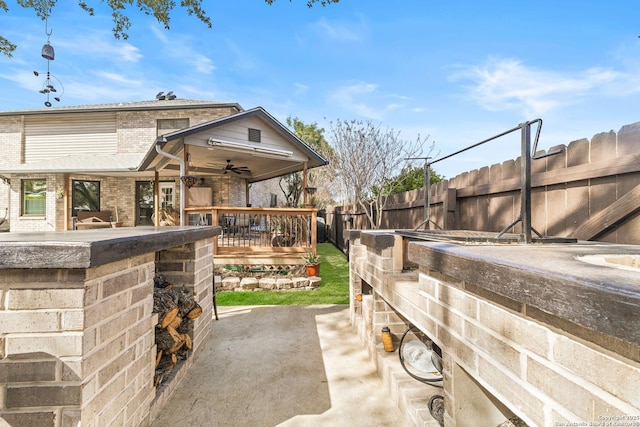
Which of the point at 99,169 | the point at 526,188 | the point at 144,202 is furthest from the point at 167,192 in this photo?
the point at 526,188

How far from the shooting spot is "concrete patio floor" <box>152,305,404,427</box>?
7.39ft

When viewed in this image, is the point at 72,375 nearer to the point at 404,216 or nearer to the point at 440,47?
the point at 404,216

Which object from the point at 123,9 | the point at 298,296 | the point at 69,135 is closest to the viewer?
the point at 123,9

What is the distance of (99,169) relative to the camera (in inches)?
428

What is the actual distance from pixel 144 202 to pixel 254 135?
7573mm

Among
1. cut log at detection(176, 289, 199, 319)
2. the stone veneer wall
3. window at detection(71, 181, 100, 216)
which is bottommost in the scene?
cut log at detection(176, 289, 199, 319)

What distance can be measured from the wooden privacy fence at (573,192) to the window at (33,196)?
16.7 meters

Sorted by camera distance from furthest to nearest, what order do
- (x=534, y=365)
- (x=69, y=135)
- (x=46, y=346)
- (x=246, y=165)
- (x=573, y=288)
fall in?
(x=69, y=135) → (x=246, y=165) → (x=46, y=346) → (x=534, y=365) → (x=573, y=288)

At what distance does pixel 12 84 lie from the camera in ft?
39.6

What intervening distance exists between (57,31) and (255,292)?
6946 millimetres

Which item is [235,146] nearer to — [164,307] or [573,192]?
[164,307]

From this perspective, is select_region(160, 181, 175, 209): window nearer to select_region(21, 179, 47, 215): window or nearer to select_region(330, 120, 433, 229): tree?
select_region(21, 179, 47, 215): window

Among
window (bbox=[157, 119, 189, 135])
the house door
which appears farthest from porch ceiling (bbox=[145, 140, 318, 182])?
window (bbox=[157, 119, 189, 135])

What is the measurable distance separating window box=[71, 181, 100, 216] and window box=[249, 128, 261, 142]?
8962 millimetres
